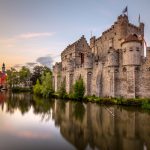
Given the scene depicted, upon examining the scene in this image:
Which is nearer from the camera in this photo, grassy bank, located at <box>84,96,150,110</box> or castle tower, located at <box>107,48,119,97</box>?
grassy bank, located at <box>84,96,150,110</box>

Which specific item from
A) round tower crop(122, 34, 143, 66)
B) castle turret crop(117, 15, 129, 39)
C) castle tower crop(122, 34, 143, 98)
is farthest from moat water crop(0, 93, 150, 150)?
castle turret crop(117, 15, 129, 39)

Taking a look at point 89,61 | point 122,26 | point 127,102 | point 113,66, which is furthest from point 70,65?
point 127,102

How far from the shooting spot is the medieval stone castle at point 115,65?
27.4 metres

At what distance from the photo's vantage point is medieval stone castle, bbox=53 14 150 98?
89.8ft

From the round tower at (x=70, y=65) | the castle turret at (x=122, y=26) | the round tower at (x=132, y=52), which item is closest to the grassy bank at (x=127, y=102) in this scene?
the round tower at (x=132, y=52)

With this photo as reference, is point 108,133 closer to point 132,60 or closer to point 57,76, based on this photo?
point 132,60

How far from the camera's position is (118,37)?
39594 millimetres

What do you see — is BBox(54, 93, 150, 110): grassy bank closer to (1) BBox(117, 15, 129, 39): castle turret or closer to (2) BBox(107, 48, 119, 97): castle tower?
(2) BBox(107, 48, 119, 97): castle tower

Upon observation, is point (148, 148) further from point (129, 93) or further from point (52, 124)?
point (129, 93)

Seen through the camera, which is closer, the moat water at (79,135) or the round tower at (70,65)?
the moat water at (79,135)

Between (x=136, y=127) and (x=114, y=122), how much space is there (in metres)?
1.87

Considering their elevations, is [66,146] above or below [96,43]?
below

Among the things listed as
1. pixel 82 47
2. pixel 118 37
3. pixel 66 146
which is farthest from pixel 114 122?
pixel 82 47

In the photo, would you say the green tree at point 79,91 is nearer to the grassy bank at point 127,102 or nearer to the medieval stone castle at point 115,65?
the medieval stone castle at point 115,65
